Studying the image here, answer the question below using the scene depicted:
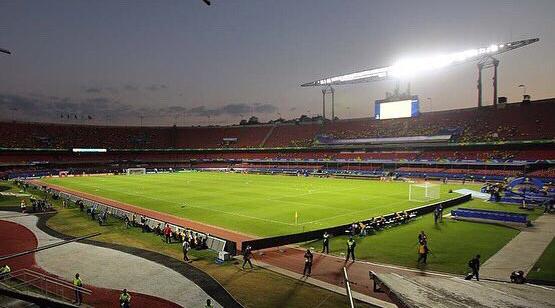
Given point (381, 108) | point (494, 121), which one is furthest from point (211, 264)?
point (494, 121)

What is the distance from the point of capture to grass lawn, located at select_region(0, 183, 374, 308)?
14.2 metres

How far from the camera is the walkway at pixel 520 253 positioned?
17125mm

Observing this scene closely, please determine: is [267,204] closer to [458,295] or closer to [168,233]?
[168,233]

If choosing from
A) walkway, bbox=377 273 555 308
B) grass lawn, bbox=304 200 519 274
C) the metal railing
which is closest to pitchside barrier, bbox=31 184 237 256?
grass lawn, bbox=304 200 519 274

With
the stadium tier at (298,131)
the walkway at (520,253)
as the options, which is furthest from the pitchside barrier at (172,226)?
the stadium tier at (298,131)

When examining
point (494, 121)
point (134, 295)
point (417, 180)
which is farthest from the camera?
point (494, 121)

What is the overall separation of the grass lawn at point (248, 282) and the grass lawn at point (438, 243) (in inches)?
220

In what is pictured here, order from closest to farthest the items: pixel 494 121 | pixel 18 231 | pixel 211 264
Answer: pixel 211 264
pixel 18 231
pixel 494 121

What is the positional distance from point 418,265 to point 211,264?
34.1 ft

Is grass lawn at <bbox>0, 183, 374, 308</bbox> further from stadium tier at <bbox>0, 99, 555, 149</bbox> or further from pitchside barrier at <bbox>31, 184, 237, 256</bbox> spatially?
stadium tier at <bbox>0, 99, 555, 149</bbox>

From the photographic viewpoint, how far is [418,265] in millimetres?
18469

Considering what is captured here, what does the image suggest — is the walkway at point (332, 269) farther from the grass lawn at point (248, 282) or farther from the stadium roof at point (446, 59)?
the stadium roof at point (446, 59)

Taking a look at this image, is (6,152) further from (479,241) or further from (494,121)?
(494,121)

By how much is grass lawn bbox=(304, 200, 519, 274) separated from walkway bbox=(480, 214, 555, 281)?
54cm
